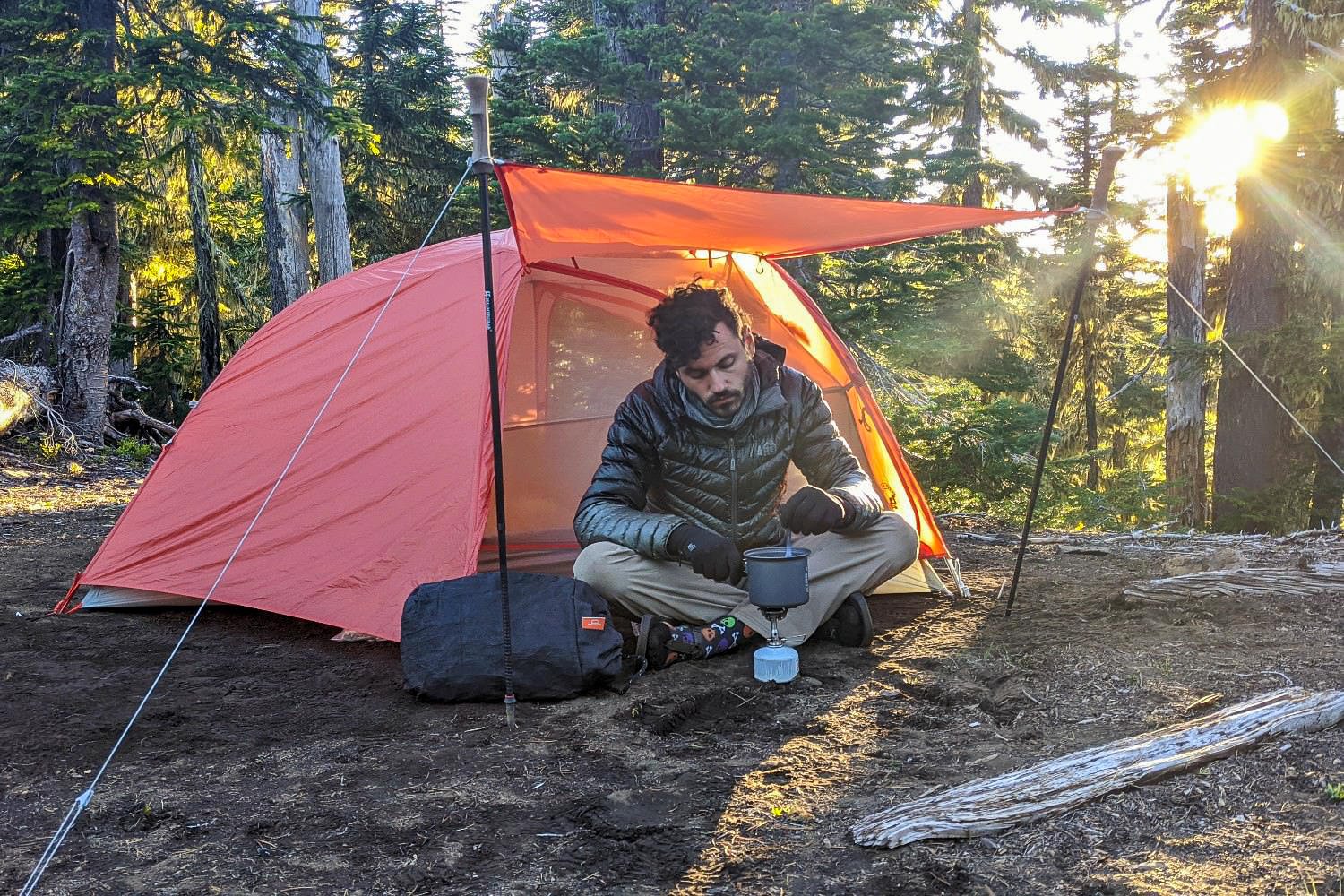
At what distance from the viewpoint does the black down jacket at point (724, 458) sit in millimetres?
4223

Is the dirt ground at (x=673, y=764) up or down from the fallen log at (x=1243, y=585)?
down

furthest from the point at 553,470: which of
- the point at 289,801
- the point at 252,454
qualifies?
the point at 289,801

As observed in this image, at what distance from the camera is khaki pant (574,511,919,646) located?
158 inches

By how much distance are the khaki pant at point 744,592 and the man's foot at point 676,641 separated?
0.22 ft

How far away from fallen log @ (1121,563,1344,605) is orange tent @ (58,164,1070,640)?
3.51 ft

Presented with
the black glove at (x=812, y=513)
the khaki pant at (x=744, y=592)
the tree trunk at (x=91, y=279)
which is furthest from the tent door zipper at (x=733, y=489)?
the tree trunk at (x=91, y=279)

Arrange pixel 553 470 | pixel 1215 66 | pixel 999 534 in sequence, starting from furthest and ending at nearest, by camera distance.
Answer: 1. pixel 1215 66
2. pixel 999 534
3. pixel 553 470

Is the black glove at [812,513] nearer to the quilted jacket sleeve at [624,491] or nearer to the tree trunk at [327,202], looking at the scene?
the quilted jacket sleeve at [624,491]

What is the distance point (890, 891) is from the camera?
86.0 inches

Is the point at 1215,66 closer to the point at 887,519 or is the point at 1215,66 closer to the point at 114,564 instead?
the point at 887,519

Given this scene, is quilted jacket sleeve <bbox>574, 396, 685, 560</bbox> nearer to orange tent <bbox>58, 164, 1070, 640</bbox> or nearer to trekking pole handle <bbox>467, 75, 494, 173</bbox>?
orange tent <bbox>58, 164, 1070, 640</bbox>

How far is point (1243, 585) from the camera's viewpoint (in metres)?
4.49

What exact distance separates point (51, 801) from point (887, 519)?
313 cm

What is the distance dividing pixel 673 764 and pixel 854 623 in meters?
1.45
